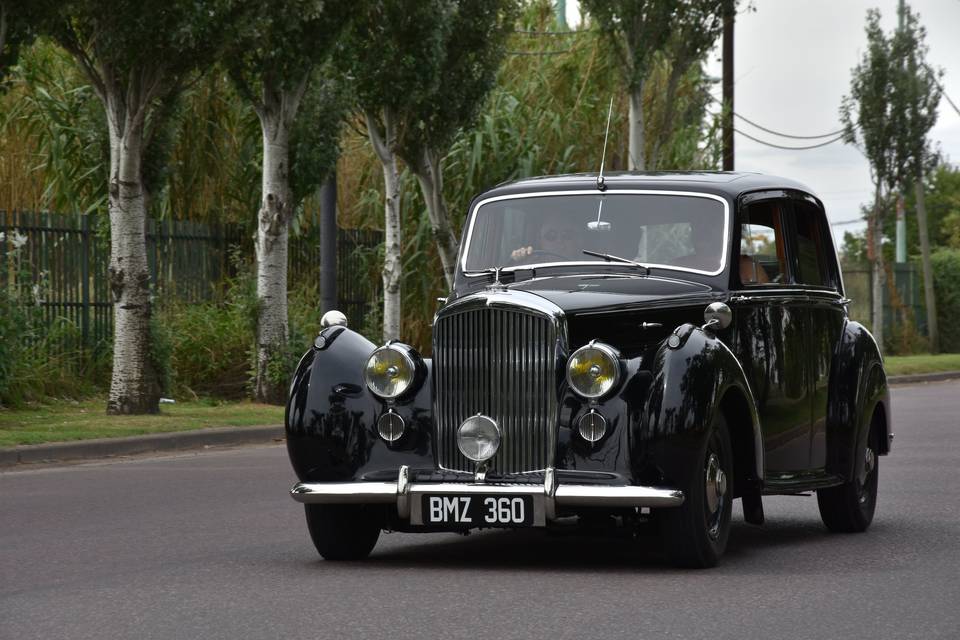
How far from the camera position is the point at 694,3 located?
27734 millimetres

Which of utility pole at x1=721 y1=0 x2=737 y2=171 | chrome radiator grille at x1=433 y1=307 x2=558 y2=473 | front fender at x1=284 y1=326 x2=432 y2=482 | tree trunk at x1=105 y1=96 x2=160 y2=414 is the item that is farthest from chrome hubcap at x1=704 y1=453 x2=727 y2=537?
utility pole at x1=721 y1=0 x2=737 y2=171

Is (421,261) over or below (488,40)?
below

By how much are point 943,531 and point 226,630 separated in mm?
4761

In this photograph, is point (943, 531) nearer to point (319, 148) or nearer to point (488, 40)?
point (319, 148)

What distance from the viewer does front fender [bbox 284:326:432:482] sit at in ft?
26.7

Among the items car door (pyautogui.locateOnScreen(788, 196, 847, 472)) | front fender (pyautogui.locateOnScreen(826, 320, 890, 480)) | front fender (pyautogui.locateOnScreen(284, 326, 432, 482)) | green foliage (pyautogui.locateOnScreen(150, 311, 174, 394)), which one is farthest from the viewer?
green foliage (pyautogui.locateOnScreen(150, 311, 174, 394))

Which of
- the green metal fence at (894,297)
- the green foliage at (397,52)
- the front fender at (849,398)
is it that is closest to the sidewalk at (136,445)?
the green foliage at (397,52)

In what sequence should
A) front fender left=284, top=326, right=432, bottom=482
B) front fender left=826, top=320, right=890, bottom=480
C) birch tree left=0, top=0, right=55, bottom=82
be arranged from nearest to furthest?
front fender left=284, top=326, right=432, bottom=482
front fender left=826, top=320, right=890, bottom=480
birch tree left=0, top=0, right=55, bottom=82

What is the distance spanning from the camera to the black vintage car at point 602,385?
7730 millimetres

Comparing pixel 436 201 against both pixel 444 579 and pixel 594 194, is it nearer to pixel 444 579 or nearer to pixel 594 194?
pixel 594 194

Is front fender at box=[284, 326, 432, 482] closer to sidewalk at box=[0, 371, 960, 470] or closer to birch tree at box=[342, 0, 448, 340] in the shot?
sidewalk at box=[0, 371, 960, 470]

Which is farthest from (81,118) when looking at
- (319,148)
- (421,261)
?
(421,261)

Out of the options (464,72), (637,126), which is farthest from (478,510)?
(637,126)

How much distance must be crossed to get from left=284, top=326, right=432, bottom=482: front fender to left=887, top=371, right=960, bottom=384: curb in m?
22.9
